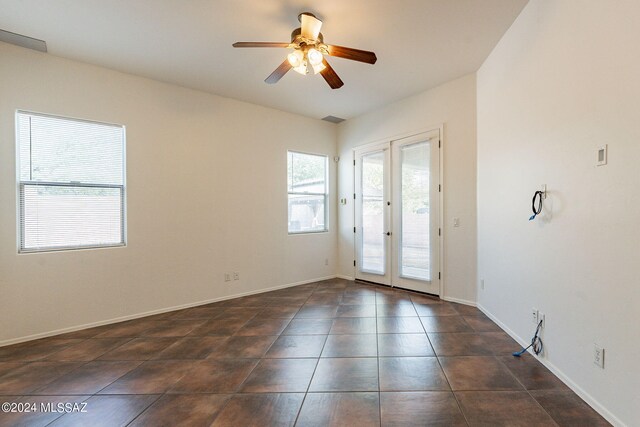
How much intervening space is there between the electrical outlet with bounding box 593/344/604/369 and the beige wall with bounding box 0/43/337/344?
3.94 meters

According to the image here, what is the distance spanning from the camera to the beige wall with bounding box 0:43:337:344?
2973 mm

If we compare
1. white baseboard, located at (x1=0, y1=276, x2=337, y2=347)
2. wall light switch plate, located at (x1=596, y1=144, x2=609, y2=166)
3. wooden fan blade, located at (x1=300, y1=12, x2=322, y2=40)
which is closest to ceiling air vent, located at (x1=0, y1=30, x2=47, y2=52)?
wooden fan blade, located at (x1=300, y1=12, x2=322, y2=40)

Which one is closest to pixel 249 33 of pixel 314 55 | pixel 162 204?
pixel 314 55

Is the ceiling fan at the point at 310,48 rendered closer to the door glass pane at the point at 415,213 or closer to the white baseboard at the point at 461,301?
the door glass pane at the point at 415,213

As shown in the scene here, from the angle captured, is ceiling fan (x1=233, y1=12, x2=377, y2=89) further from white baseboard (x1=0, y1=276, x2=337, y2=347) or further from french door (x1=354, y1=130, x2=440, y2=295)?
white baseboard (x1=0, y1=276, x2=337, y2=347)

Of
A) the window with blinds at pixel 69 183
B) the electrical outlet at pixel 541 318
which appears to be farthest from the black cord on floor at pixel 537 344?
the window with blinds at pixel 69 183

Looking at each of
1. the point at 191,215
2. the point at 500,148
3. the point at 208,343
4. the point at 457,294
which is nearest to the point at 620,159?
the point at 500,148

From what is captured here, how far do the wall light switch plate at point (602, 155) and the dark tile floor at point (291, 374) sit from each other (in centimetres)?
155

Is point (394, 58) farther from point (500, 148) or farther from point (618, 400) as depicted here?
point (618, 400)

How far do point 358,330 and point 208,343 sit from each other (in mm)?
1546

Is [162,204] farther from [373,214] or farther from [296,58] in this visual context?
[373,214]

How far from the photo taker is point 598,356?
5.93ft

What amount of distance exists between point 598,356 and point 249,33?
375 centimetres

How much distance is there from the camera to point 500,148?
3137mm
